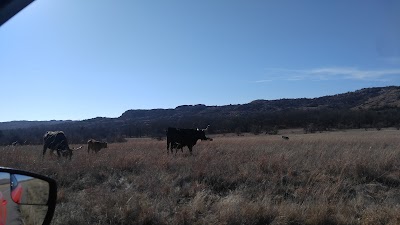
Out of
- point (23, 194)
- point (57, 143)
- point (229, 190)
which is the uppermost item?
point (57, 143)

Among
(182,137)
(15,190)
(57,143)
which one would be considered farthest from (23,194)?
(182,137)

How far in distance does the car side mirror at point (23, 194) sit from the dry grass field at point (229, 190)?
263cm

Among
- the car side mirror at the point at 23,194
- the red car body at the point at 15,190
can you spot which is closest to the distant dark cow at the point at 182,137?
the car side mirror at the point at 23,194

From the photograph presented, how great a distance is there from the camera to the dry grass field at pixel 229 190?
23.4 ft

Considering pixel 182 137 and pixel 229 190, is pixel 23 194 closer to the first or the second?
pixel 229 190

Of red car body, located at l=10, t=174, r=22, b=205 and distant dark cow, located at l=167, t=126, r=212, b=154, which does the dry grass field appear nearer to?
red car body, located at l=10, t=174, r=22, b=205

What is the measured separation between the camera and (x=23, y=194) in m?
3.66

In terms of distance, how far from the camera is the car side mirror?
10.1 feet

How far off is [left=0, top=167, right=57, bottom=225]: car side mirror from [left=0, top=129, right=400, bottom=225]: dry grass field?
2.63 m

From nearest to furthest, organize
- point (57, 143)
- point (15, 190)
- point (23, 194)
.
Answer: point (15, 190), point (23, 194), point (57, 143)

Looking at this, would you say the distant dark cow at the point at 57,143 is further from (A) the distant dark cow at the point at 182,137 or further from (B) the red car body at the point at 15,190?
(B) the red car body at the point at 15,190

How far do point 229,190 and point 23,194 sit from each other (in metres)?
6.85

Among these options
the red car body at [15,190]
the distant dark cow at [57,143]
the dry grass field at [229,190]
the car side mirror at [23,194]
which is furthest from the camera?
the distant dark cow at [57,143]

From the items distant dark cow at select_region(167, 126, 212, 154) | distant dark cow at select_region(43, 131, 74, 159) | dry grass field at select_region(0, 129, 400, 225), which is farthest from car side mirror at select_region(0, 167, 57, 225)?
distant dark cow at select_region(167, 126, 212, 154)
